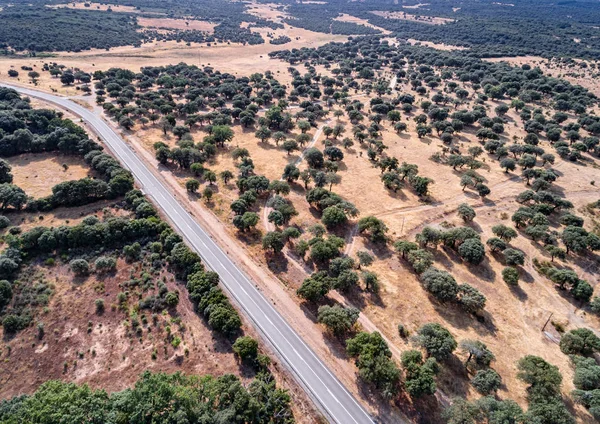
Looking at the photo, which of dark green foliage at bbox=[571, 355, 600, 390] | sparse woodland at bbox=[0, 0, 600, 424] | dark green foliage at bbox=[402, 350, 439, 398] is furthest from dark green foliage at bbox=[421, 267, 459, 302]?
dark green foliage at bbox=[571, 355, 600, 390]

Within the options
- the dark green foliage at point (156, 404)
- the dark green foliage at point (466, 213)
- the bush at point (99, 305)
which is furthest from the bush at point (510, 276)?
the bush at point (99, 305)

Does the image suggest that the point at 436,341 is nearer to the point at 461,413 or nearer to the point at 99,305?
the point at 461,413

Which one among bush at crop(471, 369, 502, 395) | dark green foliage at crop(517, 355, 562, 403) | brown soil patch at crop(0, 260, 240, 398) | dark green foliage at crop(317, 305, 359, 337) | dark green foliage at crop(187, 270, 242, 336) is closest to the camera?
dark green foliage at crop(517, 355, 562, 403)

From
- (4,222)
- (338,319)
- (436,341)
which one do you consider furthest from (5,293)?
(436,341)

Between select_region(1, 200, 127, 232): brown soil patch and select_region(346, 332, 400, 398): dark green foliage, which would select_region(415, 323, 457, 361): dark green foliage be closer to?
select_region(346, 332, 400, 398): dark green foliage

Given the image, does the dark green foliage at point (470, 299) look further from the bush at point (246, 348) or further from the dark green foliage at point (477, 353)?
the bush at point (246, 348)

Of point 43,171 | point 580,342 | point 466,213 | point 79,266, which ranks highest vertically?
point 466,213

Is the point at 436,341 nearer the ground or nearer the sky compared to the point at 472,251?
nearer the ground
